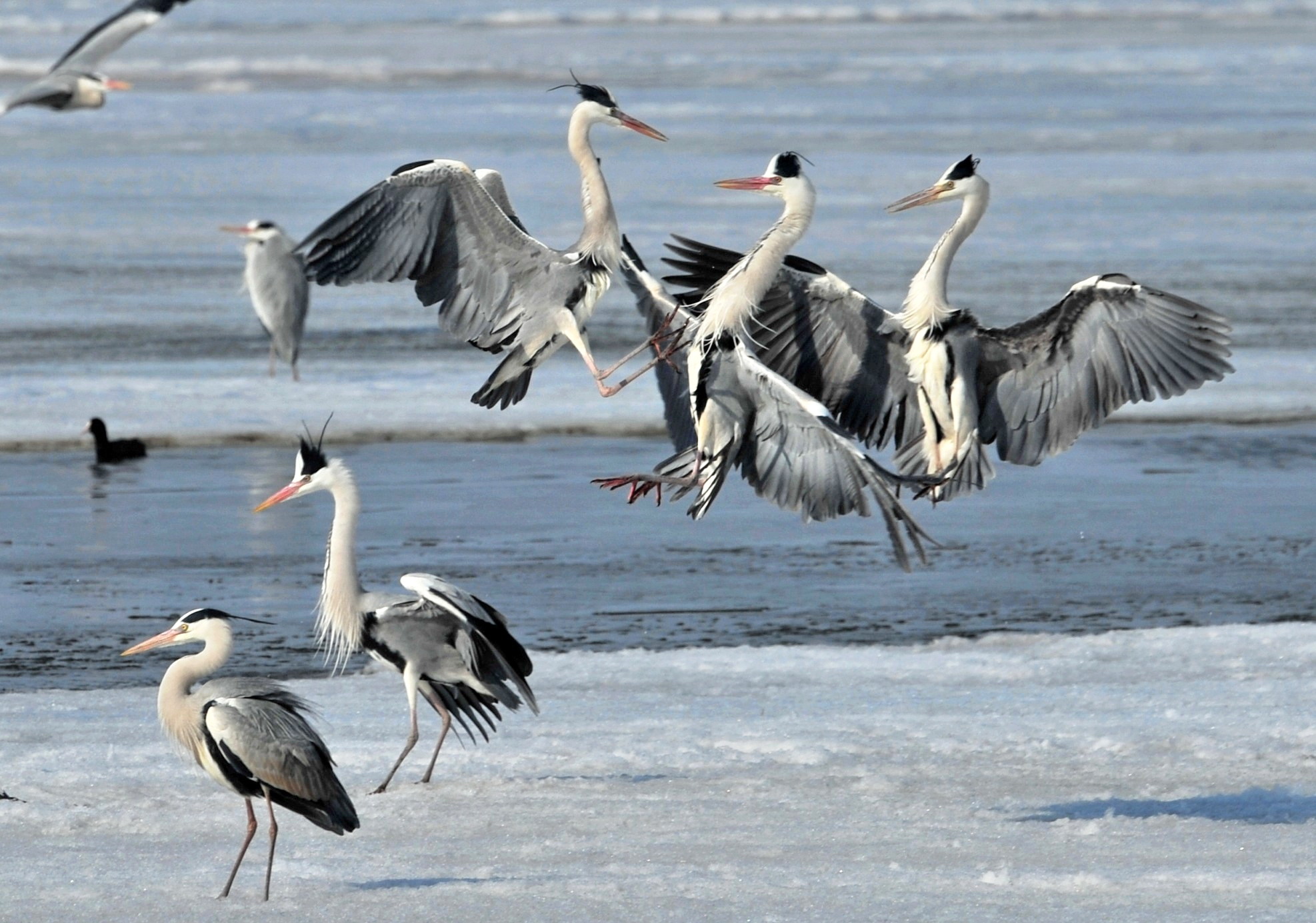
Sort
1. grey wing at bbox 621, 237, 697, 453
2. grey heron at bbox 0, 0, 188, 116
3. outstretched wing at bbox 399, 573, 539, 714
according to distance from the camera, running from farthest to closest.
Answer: grey heron at bbox 0, 0, 188, 116, grey wing at bbox 621, 237, 697, 453, outstretched wing at bbox 399, 573, 539, 714

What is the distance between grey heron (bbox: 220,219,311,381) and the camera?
1502cm

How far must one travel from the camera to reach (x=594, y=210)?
8.48 m

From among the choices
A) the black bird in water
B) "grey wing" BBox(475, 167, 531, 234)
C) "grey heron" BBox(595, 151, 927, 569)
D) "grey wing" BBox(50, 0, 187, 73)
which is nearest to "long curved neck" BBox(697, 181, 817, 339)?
"grey heron" BBox(595, 151, 927, 569)

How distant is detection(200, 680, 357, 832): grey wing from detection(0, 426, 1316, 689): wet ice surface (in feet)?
8.37

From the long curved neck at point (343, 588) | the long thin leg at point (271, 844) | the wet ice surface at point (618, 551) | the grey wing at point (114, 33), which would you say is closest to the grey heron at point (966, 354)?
the wet ice surface at point (618, 551)

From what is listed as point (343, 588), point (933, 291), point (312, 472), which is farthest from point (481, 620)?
point (933, 291)

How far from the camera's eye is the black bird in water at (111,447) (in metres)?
12.0

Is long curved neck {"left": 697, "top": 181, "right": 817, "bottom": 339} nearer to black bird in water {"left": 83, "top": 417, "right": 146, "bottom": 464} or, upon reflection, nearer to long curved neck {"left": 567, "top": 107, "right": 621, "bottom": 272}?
long curved neck {"left": 567, "top": 107, "right": 621, "bottom": 272}

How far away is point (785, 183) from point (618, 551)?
3.26m

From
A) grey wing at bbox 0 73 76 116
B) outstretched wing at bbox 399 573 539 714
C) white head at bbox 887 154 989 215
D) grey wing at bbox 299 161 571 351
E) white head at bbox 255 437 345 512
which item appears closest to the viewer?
outstretched wing at bbox 399 573 539 714

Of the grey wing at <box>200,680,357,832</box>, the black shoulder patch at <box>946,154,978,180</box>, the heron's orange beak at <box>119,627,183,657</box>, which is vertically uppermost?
the black shoulder patch at <box>946,154,978,180</box>

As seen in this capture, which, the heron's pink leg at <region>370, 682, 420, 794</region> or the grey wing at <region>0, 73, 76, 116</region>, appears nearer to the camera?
the heron's pink leg at <region>370, 682, 420, 794</region>

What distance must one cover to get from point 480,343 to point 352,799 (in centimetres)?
268

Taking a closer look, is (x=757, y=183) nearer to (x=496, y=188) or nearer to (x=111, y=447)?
(x=496, y=188)
